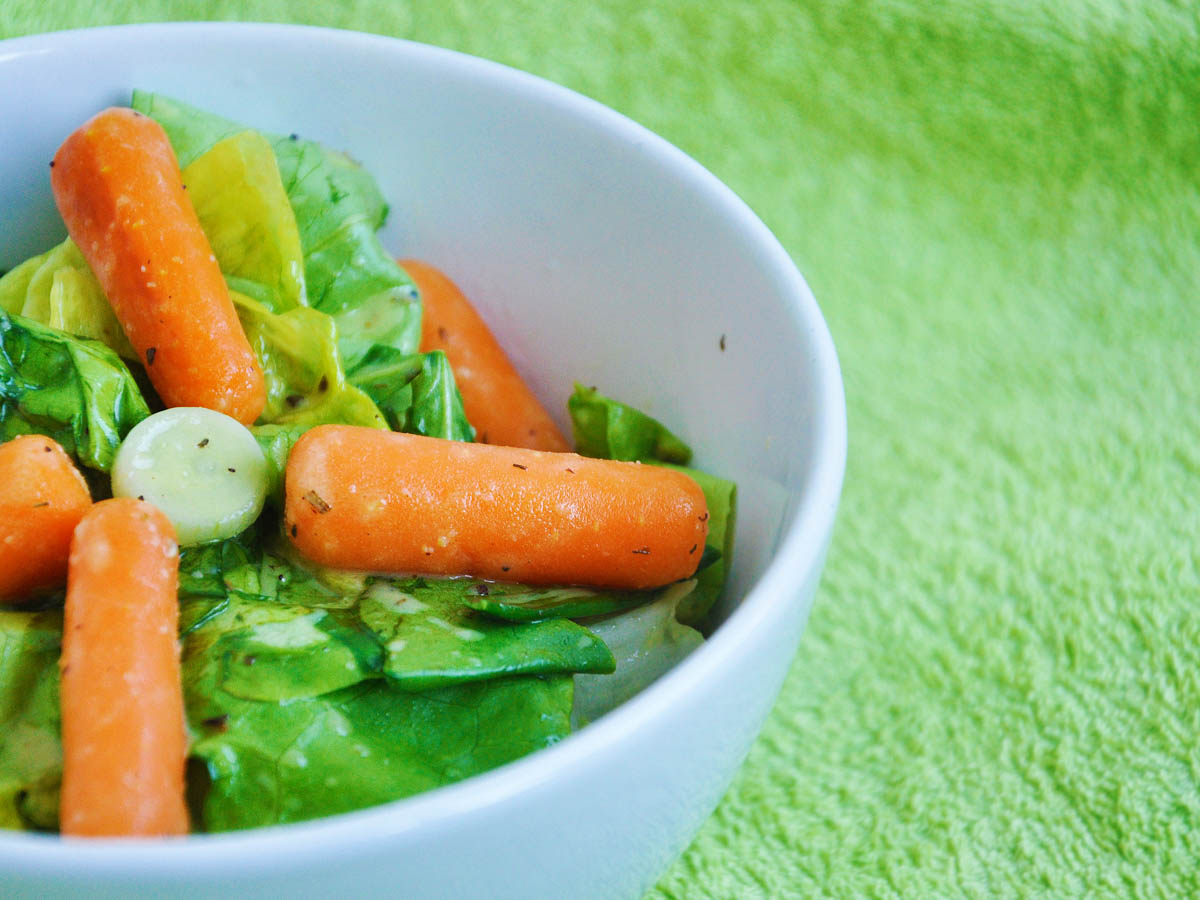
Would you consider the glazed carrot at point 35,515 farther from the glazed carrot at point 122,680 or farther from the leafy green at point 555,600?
the leafy green at point 555,600

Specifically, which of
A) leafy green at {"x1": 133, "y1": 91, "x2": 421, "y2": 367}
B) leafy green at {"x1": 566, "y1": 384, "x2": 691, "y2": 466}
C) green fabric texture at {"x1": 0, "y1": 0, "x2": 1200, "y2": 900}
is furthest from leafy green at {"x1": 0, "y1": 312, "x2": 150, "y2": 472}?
green fabric texture at {"x1": 0, "y1": 0, "x2": 1200, "y2": 900}

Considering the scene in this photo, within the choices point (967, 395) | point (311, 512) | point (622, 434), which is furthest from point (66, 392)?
point (967, 395)

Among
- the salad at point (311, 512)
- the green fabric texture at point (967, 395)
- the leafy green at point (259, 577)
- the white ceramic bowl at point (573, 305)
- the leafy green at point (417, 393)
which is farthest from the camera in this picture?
the green fabric texture at point (967, 395)

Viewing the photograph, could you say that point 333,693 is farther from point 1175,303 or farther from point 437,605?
point 1175,303

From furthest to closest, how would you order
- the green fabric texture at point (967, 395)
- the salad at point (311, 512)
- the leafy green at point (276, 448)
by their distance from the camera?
the green fabric texture at point (967, 395) → the leafy green at point (276, 448) → the salad at point (311, 512)

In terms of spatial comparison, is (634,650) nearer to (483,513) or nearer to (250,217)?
(483,513)

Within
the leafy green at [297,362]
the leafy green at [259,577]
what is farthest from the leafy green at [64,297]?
the leafy green at [259,577]

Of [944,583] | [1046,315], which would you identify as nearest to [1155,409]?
[1046,315]
